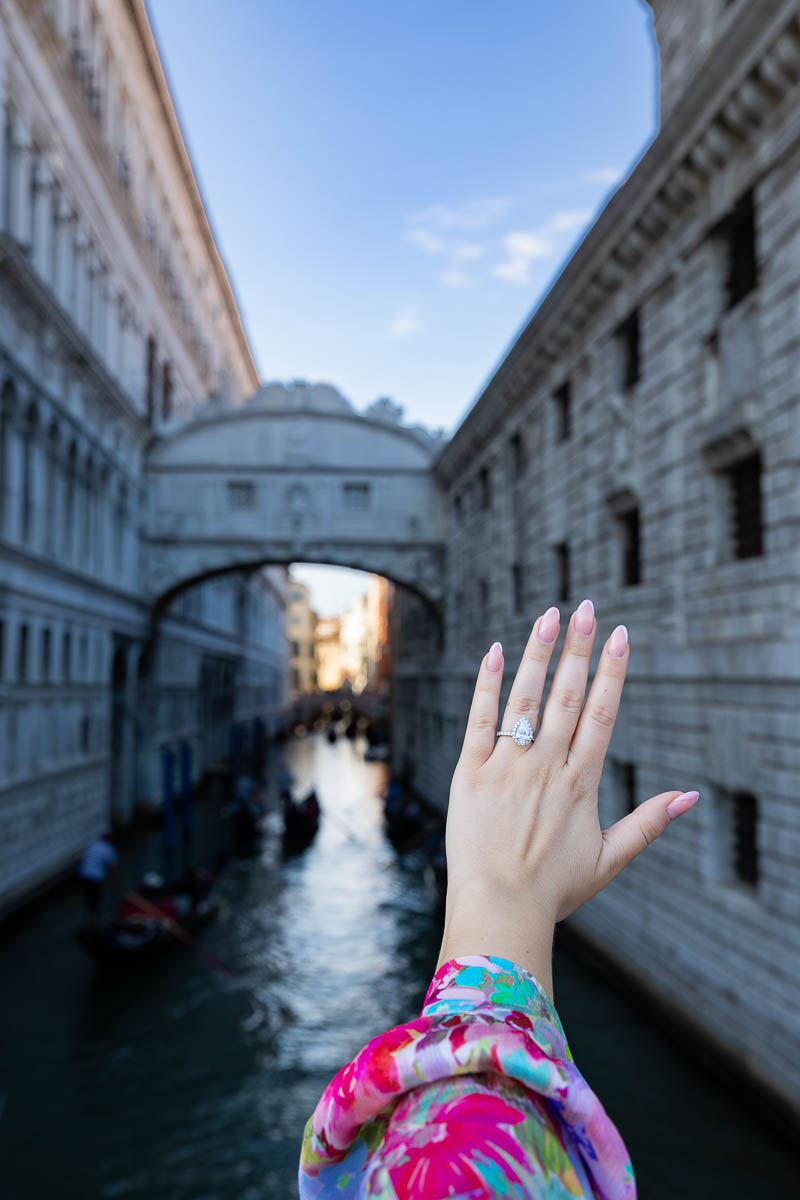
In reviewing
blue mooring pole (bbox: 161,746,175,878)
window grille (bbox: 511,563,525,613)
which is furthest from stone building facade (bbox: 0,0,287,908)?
window grille (bbox: 511,563,525,613)

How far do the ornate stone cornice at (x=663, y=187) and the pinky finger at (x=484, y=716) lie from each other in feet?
24.5

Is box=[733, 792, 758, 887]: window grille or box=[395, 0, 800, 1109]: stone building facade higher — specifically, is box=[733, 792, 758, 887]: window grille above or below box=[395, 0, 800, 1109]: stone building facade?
below

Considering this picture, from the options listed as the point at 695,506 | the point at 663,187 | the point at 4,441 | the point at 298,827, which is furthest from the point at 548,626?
the point at 298,827

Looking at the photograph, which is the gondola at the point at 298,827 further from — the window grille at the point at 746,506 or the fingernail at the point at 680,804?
the fingernail at the point at 680,804

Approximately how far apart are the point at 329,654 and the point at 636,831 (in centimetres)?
10447

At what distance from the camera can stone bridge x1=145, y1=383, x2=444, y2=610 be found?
21.1 m

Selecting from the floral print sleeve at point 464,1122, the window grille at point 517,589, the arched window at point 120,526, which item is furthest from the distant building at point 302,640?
the floral print sleeve at point 464,1122

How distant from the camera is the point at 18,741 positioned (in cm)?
1297

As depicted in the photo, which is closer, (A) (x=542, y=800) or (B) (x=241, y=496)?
(A) (x=542, y=800)

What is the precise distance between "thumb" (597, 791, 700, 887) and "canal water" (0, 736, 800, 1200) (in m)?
6.45

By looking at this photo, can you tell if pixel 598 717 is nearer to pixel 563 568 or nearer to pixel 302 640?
pixel 563 568

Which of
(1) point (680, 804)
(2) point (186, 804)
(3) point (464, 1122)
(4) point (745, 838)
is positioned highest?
(1) point (680, 804)

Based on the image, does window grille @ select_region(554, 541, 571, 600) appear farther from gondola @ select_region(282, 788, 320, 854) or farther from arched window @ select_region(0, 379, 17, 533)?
gondola @ select_region(282, 788, 320, 854)

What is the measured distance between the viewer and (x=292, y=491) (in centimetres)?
2109
